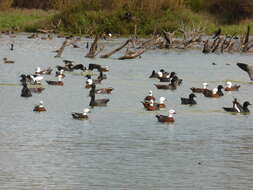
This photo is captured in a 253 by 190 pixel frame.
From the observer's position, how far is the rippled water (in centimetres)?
1648

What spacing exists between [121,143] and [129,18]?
4968 cm

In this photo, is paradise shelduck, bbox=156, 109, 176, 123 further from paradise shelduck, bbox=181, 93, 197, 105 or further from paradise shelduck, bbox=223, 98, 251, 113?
paradise shelduck, bbox=181, 93, 197, 105

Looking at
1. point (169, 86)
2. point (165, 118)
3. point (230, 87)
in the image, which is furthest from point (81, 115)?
point (230, 87)

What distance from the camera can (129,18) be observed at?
228 ft

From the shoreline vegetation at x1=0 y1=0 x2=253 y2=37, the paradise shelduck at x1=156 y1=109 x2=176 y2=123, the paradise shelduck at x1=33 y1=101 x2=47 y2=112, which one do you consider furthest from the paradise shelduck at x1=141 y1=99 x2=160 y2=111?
the shoreline vegetation at x1=0 y1=0 x2=253 y2=37

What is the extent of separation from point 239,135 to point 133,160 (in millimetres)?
4766

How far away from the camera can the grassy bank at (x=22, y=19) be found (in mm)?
74500

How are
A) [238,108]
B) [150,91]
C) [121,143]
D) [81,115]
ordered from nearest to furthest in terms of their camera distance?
[121,143], [81,115], [238,108], [150,91]

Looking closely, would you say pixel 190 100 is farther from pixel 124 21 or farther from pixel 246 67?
pixel 124 21

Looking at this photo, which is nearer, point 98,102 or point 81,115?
point 81,115

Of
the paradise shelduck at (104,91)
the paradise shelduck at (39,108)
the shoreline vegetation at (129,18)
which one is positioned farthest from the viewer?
the shoreline vegetation at (129,18)

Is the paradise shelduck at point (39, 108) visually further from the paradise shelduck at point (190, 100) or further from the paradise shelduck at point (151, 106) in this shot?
the paradise shelduck at point (190, 100)

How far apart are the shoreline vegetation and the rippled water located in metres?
33.6

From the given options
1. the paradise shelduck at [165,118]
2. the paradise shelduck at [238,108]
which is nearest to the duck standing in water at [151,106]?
the paradise shelduck at [238,108]
